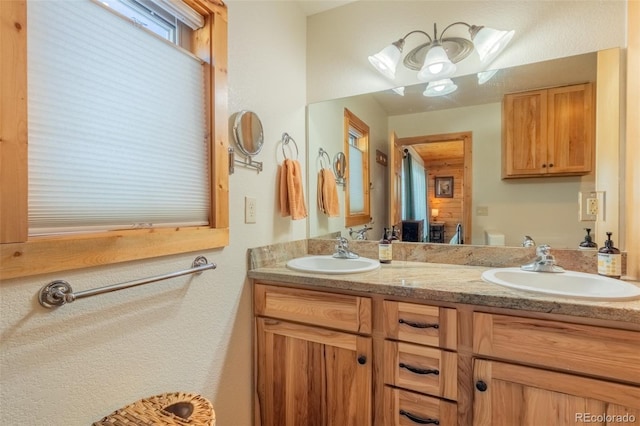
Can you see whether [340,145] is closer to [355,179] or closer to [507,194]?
[355,179]

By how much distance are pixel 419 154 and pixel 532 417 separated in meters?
1.24

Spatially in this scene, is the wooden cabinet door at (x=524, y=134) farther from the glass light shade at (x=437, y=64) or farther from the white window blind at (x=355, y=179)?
the white window blind at (x=355, y=179)

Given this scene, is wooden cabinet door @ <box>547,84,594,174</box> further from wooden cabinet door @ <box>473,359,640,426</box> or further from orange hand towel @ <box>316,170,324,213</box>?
orange hand towel @ <box>316,170,324,213</box>

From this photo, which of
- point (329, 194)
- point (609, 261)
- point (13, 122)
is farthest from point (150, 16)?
point (609, 261)

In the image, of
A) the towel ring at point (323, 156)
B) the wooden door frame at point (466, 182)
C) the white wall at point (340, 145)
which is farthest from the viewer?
the towel ring at point (323, 156)

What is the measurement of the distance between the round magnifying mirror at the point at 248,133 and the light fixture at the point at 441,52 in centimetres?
78

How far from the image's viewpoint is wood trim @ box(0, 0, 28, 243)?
68 cm

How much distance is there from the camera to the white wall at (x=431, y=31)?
1323 mm

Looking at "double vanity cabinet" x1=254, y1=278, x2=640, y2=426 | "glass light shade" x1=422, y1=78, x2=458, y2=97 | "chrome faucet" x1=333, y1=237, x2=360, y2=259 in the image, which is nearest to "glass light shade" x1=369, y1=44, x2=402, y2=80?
"glass light shade" x1=422, y1=78, x2=458, y2=97

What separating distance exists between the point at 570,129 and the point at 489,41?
1.84 ft

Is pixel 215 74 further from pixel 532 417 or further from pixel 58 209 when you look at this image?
pixel 532 417

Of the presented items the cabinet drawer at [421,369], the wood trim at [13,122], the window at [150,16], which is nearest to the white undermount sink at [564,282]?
the cabinet drawer at [421,369]

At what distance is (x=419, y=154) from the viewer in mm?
1711

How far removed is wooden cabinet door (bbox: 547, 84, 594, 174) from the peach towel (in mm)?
1219
